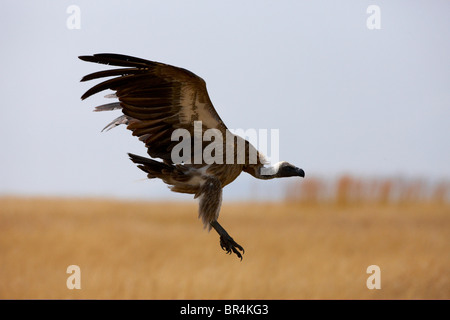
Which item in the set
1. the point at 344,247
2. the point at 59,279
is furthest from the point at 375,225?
the point at 59,279

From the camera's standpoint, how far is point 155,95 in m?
3.10

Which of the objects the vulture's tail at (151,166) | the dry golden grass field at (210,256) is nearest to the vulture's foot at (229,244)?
the vulture's tail at (151,166)

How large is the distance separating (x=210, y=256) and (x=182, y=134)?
63.9ft

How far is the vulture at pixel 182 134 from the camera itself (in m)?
2.85

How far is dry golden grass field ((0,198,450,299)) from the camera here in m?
20.4

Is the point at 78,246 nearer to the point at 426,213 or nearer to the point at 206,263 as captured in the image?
the point at 206,263

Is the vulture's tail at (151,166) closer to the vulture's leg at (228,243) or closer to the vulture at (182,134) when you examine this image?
the vulture at (182,134)

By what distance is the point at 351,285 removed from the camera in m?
21.1

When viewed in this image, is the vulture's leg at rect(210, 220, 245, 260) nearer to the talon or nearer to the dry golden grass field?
the talon

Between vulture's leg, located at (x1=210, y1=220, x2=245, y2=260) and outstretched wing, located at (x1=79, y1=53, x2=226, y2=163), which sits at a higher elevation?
outstretched wing, located at (x1=79, y1=53, x2=226, y2=163)

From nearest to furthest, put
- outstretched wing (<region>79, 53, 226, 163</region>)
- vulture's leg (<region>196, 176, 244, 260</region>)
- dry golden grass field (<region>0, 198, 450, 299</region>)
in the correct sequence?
vulture's leg (<region>196, 176, 244, 260</region>) < outstretched wing (<region>79, 53, 226, 163</region>) < dry golden grass field (<region>0, 198, 450, 299</region>)

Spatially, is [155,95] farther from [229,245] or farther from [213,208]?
[229,245]

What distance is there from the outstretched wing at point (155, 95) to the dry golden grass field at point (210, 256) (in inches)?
625

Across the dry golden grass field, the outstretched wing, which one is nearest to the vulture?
the outstretched wing
